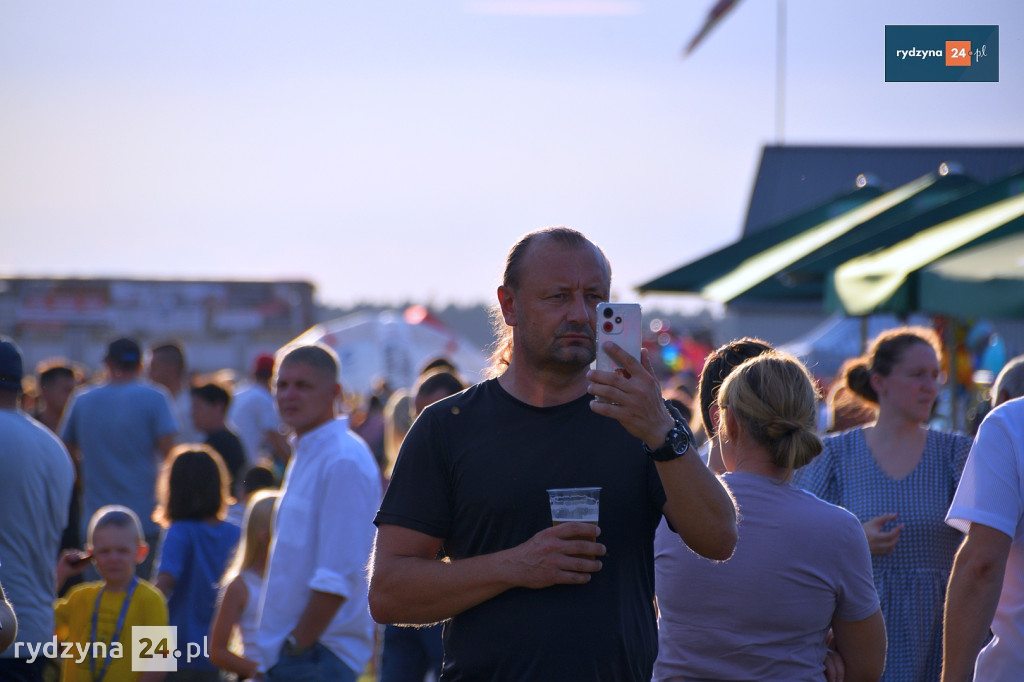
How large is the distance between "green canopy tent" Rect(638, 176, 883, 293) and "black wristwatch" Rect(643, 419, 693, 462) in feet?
25.2

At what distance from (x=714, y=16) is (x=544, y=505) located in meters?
5.82

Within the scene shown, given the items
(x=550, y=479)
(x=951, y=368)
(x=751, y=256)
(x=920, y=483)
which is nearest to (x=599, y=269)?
(x=550, y=479)

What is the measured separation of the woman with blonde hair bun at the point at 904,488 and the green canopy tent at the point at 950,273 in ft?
3.10

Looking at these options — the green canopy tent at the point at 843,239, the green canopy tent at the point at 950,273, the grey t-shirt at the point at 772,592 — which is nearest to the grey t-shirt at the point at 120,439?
the green canopy tent at the point at 843,239

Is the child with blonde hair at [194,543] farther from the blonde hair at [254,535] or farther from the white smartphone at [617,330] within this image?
the white smartphone at [617,330]

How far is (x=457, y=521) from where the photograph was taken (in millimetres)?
2523

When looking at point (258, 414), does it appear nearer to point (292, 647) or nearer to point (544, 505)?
point (292, 647)

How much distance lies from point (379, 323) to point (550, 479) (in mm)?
15506

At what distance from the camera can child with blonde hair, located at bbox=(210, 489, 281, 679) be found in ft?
14.9

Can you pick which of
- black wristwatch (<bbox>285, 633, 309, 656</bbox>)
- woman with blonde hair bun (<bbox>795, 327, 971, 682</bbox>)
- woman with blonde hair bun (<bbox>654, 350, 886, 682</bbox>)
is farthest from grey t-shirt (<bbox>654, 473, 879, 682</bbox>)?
black wristwatch (<bbox>285, 633, 309, 656</bbox>)

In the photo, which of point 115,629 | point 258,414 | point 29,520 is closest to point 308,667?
point 115,629

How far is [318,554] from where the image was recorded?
4.12 m

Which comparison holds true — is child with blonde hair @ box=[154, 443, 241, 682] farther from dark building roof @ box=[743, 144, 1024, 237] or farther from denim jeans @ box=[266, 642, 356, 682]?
dark building roof @ box=[743, 144, 1024, 237]

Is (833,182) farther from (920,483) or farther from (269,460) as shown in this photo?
(920,483)
